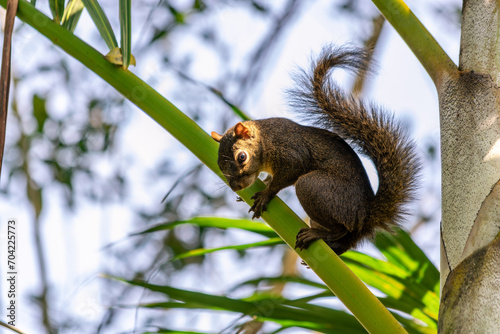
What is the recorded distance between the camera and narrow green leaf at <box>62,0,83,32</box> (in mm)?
981

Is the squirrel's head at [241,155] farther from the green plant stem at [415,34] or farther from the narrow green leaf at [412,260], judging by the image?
the green plant stem at [415,34]

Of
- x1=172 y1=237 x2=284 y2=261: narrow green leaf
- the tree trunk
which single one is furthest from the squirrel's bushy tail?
the tree trunk

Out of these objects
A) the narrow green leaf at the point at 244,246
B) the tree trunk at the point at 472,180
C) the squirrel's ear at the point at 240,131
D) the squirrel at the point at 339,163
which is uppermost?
the squirrel's ear at the point at 240,131

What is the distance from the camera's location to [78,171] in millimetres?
3225

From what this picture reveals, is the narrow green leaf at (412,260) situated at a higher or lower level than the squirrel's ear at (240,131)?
lower

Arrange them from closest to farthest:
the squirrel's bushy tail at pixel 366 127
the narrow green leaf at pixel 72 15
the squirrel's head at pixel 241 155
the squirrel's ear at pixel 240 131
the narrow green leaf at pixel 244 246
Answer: the narrow green leaf at pixel 72 15
the narrow green leaf at pixel 244 246
the squirrel's bushy tail at pixel 366 127
the squirrel's head at pixel 241 155
the squirrel's ear at pixel 240 131

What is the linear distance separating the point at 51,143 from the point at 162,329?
2.48 metres

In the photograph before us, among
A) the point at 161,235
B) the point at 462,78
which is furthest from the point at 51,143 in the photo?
the point at 462,78

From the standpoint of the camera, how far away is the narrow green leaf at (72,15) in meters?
0.98

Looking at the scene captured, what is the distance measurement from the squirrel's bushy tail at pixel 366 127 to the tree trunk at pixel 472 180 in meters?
0.47

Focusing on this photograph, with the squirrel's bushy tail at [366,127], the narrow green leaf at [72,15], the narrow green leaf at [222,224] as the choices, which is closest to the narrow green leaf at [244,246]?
the narrow green leaf at [222,224]

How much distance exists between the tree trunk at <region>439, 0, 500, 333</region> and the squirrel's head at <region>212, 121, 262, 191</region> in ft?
2.16

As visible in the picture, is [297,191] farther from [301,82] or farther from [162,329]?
[162,329]

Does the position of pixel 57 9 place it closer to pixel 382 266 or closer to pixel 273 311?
pixel 273 311
